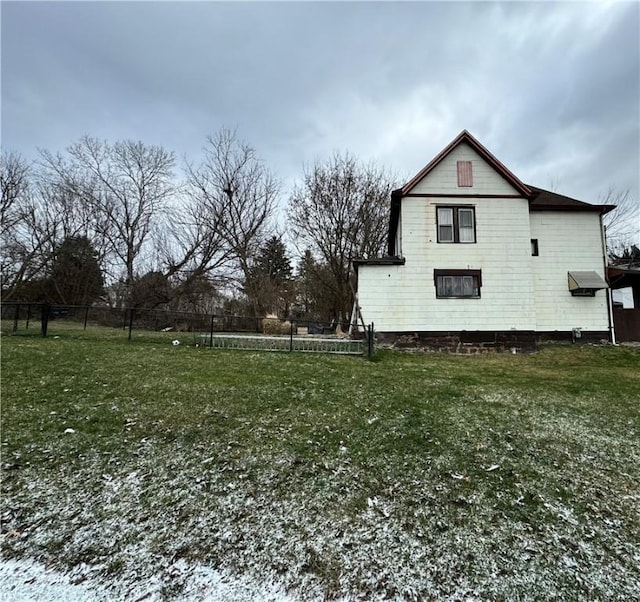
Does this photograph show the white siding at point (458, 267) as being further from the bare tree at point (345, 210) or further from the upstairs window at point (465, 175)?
the bare tree at point (345, 210)

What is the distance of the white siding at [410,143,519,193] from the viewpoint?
44.0ft

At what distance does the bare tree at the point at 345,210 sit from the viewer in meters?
24.7

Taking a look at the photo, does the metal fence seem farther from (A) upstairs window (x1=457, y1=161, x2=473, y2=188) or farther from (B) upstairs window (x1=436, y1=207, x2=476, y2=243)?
(A) upstairs window (x1=457, y1=161, x2=473, y2=188)

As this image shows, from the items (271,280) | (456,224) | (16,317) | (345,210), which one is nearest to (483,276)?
(456,224)

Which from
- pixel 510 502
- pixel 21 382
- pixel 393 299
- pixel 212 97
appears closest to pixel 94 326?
pixel 21 382

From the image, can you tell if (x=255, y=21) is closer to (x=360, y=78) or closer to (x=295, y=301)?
(x=360, y=78)

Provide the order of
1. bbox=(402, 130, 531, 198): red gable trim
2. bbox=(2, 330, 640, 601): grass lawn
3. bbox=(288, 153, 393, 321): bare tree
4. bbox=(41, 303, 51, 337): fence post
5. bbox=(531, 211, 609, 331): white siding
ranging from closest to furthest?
bbox=(2, 330, 640, 601): grass lawn → bbox=(41, 303, 51, 337): fence post → bbox=(402, 130, 531, 198): red gable trim → bbox=(531, 211, 609, 331): white siding → bbox=(288, 153, 393, 321): bare tree

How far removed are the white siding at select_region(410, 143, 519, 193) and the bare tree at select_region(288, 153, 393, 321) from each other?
11.1m

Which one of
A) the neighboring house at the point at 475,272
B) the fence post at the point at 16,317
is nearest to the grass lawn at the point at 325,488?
the neighboring house at the point at 475,272

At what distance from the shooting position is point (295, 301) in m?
30.7

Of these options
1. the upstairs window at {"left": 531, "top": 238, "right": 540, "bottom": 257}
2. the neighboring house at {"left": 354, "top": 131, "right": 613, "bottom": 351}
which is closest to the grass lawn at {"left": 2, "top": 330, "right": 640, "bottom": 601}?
the neighboring house at {"left": 354, "top": 131, "right": 613, "bottom": 351}

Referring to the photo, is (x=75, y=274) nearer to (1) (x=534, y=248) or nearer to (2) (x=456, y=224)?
(2) (x=456, y=224)

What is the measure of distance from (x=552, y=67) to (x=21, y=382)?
16.3 metres

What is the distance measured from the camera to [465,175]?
13.5 metres
